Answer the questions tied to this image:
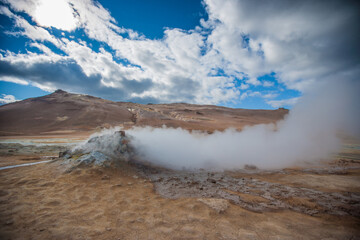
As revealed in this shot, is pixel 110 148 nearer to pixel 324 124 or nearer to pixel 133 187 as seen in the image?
pixel 133 187

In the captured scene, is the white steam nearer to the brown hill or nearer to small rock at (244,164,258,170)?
small rock at (244,164,258,170)

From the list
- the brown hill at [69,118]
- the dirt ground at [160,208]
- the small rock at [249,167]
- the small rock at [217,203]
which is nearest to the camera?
the dirt ground at [160,208]

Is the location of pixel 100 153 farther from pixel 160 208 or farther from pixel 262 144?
pixel 262 144

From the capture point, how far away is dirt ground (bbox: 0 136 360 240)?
3.33 meters

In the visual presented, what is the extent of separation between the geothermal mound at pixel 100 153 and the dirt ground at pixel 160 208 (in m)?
0.45

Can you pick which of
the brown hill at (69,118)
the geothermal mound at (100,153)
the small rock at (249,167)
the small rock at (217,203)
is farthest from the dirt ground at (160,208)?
the brown hill at (69,118)

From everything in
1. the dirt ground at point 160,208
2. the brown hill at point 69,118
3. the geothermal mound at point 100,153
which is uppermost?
the brown hill at point 69,118

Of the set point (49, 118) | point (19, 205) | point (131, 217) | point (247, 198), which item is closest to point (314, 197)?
point (247, 198)

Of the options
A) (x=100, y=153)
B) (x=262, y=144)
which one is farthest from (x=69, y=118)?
Result: (x=262, y=144)

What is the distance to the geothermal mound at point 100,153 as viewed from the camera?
710cm

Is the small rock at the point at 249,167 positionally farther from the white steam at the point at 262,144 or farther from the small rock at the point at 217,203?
the small rock at the point at 217,203

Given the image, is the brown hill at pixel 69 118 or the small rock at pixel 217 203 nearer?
the small rock at pixel 217 203

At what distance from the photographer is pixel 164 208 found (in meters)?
4.39

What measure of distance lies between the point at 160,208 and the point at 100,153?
16.7ft
